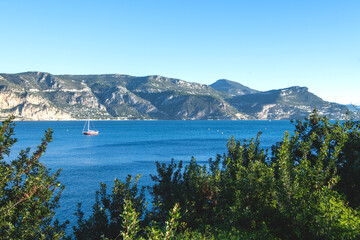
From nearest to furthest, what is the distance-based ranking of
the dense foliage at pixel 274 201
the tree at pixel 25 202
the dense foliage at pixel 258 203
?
1. the tree at pixel 25 202
2. the dense foliage at pixel 258 203
3. the dense foliage at pixel 274 201

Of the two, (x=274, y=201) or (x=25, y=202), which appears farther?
(x=274, y=201)

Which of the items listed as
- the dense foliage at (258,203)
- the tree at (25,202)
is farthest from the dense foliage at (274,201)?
the tree at (25,202)

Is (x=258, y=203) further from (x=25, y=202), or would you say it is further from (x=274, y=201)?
(x=25, y=202)

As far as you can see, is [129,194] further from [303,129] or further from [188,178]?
[303,129]

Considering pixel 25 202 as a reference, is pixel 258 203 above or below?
below

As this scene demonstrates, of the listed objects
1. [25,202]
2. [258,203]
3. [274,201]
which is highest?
[25,202]

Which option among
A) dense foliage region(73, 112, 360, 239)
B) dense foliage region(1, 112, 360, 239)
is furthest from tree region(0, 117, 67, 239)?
dense foliage region(73, 112, 360, 239)

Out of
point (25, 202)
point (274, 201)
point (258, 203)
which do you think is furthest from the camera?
point (258, 203)

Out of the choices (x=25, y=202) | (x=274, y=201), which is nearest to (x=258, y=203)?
(x=274, y=201)

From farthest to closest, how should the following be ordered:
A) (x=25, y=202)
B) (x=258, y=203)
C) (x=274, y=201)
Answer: (x=258, y=203), (x=274, y=201), (x=25, y=202)

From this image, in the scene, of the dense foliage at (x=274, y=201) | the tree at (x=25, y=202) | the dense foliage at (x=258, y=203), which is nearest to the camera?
the tree at (x=25, y=202)

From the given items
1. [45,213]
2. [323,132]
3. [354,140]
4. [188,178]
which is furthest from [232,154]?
[45,213]

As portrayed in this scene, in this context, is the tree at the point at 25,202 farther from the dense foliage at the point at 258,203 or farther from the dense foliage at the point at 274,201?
the dense foliage at the point at 274,201

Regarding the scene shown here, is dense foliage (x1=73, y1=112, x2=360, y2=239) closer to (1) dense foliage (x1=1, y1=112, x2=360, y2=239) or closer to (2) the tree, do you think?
(1) dense foliage (x1=1, y1=112, x2=360, y2=239)
